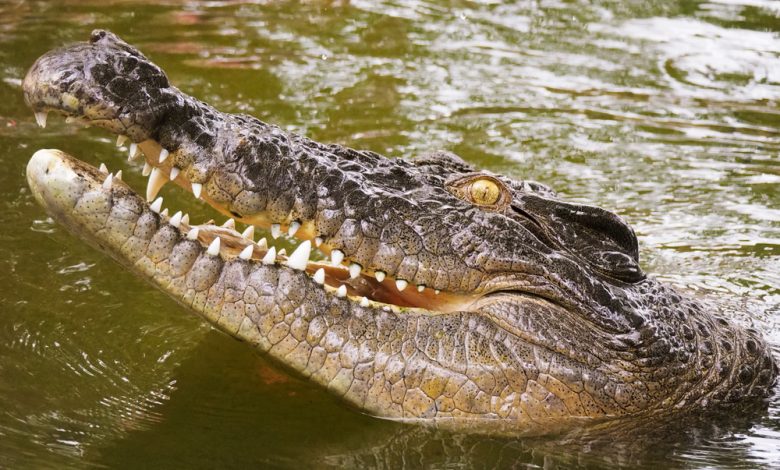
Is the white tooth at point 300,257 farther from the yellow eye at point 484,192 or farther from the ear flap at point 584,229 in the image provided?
the ear flap at point 584,229

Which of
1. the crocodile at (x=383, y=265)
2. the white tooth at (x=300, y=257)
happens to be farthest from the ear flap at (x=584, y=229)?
the white tooth at (x=300, y=257)

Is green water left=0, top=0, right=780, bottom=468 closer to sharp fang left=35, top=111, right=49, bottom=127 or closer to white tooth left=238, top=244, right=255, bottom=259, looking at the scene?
white tooth left=238, top=244, right=255, bottom=259

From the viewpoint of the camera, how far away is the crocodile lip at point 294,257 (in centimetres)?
415

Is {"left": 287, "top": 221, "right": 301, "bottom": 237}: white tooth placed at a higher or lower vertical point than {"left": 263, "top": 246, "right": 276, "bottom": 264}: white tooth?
higher

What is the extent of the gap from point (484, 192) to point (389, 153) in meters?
3.55

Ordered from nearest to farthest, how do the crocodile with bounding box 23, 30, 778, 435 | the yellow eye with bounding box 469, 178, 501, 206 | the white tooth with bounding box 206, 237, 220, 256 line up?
the crocodile with bounding box 23, 30, 778, 435 < the white tooth with bounding box 206, 237, 220, 256 < the yellow eye with bounding box 469, 178, 501, 206

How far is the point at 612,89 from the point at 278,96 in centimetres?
321

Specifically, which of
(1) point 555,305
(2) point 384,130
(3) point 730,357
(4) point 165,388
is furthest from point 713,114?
(4) point 165,388

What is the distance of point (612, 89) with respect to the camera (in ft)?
32.5

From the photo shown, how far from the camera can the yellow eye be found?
15.2 ft

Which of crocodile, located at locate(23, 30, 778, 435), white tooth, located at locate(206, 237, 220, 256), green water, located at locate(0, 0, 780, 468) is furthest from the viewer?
green water, located at locate(0, 0, 780, 468)

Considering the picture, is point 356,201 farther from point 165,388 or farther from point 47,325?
point 47,325

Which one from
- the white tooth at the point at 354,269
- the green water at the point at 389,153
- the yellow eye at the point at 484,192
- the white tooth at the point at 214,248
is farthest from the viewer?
the yellow eye at the point at 484,192

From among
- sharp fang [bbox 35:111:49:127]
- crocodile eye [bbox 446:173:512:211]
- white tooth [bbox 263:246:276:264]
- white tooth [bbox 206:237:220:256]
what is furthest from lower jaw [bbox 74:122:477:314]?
crocodile eye [bbox 446:173:512:211]
